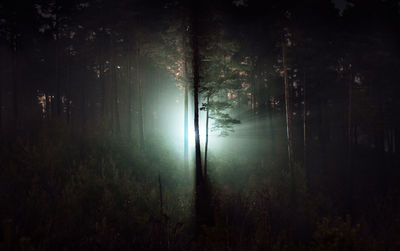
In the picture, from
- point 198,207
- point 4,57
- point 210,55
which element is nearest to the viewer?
point 198,207

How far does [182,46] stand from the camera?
54.9 ft

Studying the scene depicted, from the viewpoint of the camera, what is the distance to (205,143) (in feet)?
73.5

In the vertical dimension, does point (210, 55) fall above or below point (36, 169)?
above

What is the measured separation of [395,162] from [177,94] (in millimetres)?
34899

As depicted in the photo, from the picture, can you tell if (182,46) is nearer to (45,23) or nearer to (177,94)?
(45,23)

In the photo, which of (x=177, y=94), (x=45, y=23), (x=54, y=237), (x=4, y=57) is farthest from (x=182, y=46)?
(x=177, y=94)

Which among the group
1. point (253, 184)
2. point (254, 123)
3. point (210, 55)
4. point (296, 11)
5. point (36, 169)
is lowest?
point (253, 184)

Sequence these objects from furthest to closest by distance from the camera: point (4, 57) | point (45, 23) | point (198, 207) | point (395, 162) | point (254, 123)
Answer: point (254, 123), point (395, 162), point (4, 57), point (45, 23), point (198, 207)

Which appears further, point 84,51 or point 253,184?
point 84,51

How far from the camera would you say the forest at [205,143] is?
7.23 m

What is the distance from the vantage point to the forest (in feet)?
23.7

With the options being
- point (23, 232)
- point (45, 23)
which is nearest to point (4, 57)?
point (45, 23)

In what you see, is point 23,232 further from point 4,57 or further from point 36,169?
point 4,57

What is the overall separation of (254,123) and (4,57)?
32.3m
